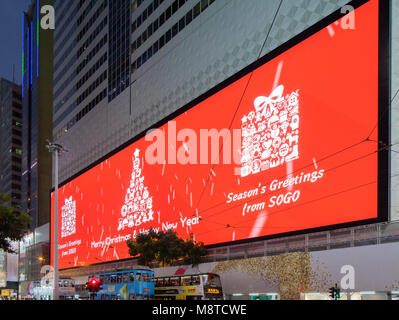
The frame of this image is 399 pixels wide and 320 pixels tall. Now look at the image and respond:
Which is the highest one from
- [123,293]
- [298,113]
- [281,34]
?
[281,34]

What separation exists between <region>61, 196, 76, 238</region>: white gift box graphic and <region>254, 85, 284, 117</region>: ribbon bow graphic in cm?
4805

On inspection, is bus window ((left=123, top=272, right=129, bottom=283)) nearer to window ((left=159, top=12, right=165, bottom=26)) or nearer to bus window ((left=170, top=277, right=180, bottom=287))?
bus window ((left=170, top=277, right=180, bottom=287))

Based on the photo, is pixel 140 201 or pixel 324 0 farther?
pixel 140 201

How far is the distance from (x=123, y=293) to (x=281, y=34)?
25.3 meters

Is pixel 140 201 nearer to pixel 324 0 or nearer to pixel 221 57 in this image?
pixel 221 57

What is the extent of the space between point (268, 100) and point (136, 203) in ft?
86.0

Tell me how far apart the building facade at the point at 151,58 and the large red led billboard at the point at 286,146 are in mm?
1370

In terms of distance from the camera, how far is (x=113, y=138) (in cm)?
7200

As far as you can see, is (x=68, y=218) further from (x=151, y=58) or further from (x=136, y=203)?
(x=151, y=58)

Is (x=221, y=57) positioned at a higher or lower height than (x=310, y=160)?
higher

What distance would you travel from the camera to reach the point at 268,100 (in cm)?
3916

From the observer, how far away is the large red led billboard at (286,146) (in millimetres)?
31500
